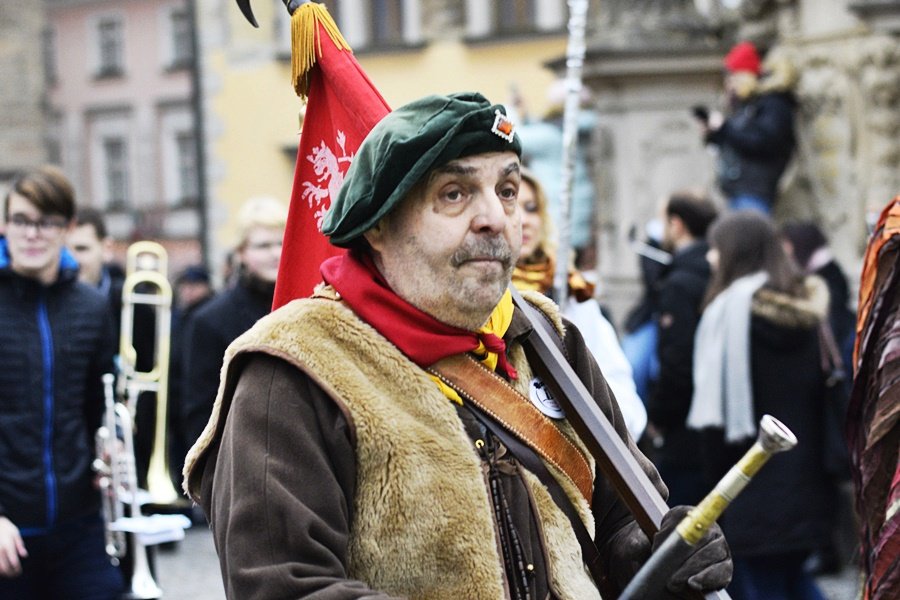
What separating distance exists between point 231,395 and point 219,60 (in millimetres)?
22393

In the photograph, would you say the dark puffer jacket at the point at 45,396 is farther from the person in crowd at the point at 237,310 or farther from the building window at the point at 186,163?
the building window at the point at 186,163

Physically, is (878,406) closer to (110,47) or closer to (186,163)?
(186,163)

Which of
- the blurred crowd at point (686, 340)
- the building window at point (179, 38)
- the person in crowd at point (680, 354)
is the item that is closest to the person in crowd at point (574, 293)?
the blurred crowd at point (686, 340)

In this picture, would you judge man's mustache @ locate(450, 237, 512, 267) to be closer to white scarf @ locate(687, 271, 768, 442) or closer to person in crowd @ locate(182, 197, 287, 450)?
person in crowd @ locate(182, 197, 287, 450)

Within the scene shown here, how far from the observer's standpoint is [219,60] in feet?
81.1

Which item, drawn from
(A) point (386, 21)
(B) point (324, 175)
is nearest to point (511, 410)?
(B) point (324, 175)

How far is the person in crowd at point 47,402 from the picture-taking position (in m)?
5.21

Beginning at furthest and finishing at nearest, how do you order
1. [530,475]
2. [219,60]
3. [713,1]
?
[219,60] → [713,1] → [530,475]

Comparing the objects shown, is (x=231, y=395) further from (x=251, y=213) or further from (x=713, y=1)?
(x=713, y=1)

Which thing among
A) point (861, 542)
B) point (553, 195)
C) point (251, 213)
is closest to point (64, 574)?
point (251, 213)

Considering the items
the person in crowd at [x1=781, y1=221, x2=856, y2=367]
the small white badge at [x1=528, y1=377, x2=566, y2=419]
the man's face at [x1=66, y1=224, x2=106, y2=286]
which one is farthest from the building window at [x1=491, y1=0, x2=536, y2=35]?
the small white badge at [x1=528, y1=377, x2=566, y2=419]

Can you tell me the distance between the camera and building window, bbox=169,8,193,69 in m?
39.8

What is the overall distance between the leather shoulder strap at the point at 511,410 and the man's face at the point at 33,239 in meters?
2.77

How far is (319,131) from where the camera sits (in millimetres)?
3668
